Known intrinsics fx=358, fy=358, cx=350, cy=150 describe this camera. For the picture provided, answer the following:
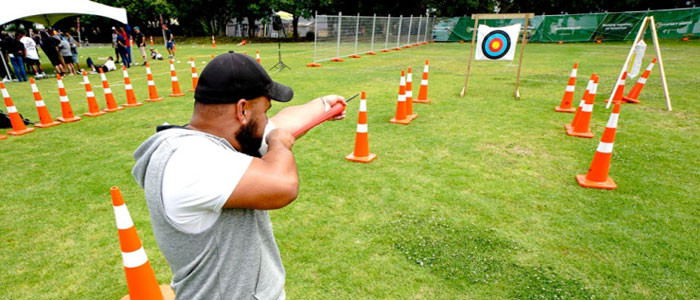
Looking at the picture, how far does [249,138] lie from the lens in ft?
4.52

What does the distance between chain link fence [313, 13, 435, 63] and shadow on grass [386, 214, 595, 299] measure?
1246cm

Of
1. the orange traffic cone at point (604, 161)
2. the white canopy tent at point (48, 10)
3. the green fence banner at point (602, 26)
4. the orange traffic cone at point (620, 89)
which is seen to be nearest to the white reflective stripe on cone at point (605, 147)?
the orange traffic cone at point (604, 161)

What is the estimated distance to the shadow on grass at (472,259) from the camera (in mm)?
2783

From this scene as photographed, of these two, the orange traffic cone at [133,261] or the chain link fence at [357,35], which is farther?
the chain link fence at [357,35]

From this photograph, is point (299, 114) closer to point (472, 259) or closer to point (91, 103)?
point (472, 259)

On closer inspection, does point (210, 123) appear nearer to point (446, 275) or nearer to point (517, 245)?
point (446, 275)

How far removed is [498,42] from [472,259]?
746 cm

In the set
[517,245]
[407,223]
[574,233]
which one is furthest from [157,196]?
[574,233]

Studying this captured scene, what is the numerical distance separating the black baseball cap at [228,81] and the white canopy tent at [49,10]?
18.2 metres

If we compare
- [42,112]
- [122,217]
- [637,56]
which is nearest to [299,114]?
[122,217]

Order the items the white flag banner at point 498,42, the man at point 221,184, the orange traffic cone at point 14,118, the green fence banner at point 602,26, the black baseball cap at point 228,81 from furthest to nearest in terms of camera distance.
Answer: the green fence banner at point 602,26 < the white flag banner at point 498,42 < the orange traffic cone at point 14,118 < the black baseball cap at point 228,81 < the man at point 221,184

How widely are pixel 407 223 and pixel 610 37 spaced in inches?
1185

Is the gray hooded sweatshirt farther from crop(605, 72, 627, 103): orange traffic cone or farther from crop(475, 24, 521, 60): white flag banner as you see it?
crop(475, 24, 521, 60): white flag banner

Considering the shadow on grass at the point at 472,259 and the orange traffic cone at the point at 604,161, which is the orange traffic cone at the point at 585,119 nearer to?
the orange traffic cone at the point at 604,161
